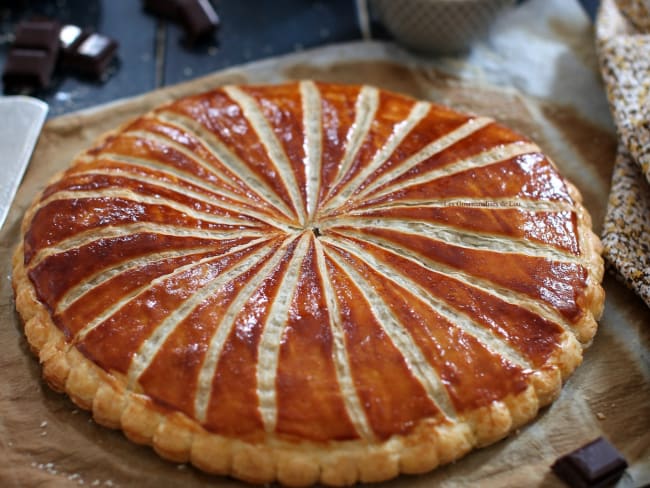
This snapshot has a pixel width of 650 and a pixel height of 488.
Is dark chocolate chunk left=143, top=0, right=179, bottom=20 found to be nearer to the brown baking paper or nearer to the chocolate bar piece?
the brown baking paper

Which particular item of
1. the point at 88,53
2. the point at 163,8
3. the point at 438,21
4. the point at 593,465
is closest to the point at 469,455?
the point at 593,465

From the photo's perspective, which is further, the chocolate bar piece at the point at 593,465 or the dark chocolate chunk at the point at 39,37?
the dark chocolate chunk at the point at 39,37

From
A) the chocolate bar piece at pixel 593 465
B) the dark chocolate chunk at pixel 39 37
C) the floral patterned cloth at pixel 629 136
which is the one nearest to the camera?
the chocolate bar piece at pixel 593 465

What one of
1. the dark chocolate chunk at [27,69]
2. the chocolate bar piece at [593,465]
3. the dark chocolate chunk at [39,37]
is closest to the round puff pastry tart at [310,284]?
the chocolate bar piece at [593,465]

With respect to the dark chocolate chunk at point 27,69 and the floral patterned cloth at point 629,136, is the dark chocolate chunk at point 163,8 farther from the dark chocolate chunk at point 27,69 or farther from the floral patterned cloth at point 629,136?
the floral patterned cloth at point 629,136

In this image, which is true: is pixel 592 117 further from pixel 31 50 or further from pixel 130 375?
Result: pixel 31 50

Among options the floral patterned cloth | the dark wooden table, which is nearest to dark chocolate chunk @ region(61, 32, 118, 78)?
the dark wooden table
